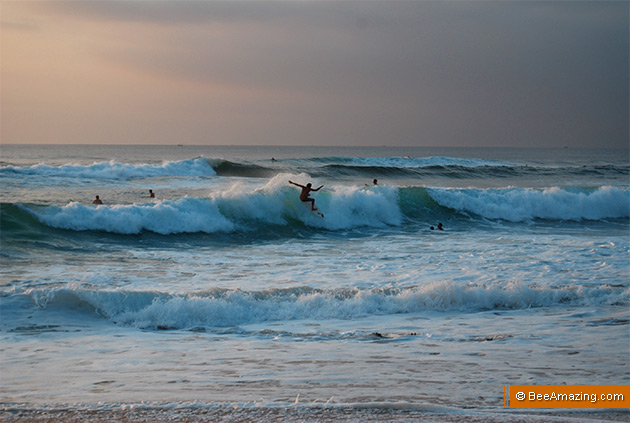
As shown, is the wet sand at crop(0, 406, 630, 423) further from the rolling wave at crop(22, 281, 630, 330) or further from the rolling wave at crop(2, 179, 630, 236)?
the rolling wave at crop(2, 179, 630, 236)

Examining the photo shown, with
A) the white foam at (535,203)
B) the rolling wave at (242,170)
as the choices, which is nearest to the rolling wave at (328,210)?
the white foam at (535,203)

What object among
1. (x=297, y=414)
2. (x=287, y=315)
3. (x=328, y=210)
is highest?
(x=328, y=210)

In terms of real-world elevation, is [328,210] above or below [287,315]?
above

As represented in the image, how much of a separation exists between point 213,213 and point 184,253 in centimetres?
453

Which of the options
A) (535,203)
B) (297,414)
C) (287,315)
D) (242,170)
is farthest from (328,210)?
(242,170)

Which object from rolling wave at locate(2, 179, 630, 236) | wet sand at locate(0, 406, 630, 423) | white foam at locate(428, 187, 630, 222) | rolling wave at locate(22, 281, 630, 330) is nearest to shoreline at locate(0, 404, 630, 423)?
wet sand at locate(0, 406, 630, 423)

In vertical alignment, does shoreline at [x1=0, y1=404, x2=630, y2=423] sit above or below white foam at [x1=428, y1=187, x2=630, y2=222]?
below

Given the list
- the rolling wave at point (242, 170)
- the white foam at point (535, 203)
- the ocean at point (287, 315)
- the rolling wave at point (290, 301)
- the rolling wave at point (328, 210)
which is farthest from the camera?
the rolling wave at point (242, 170)

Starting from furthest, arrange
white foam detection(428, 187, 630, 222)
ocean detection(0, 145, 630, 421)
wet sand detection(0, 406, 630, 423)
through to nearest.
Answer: white foam detection(428, 187, 630, 222) → ocean detection(0, 145, 630, 421) → wet sand detection(0, 406, 630, 423)

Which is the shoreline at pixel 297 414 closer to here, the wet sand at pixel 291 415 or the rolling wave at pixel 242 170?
the wet sand at pixel 291 415

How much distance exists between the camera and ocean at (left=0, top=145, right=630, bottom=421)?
4.94 m

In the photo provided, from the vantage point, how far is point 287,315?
822 cm

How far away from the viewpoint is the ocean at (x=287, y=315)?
4938 millimetres

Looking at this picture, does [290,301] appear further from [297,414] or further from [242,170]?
[242,170]
